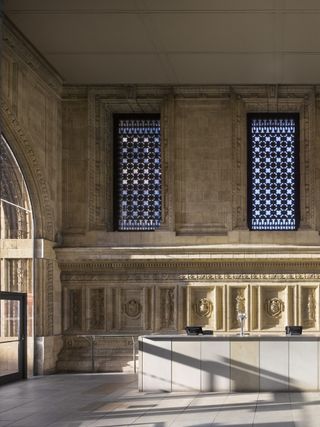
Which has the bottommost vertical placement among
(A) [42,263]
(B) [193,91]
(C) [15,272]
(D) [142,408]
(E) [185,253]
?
(D) [142,408]

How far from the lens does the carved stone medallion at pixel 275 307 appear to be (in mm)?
23797

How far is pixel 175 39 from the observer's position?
20.3m

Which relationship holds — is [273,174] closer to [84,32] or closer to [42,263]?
[42,263]

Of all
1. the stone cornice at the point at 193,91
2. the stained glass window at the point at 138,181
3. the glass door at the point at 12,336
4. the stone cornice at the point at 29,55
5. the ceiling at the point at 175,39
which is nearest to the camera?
the ceiling at the point at 175,39

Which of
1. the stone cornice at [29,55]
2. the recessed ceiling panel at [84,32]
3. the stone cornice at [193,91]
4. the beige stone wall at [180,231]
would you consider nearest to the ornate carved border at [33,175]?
the beige stone wall at [180,231]

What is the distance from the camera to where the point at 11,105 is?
20000mm

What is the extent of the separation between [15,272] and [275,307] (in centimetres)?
693

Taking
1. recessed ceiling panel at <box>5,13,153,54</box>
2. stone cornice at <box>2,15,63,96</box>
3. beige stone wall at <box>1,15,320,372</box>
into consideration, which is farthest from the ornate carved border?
recessed ceiling panel at <box>5,13,153,54</box>

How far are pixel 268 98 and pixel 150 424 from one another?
12.7 m

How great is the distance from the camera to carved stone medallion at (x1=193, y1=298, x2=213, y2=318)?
942 inches

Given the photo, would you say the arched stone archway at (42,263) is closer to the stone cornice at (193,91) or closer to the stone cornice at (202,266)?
the stone cornice at (202,266)

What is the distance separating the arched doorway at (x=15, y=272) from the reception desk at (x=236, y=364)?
442 cm

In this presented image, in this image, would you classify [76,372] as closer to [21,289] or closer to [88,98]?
[21,289]

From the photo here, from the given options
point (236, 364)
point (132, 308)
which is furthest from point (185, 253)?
point (236, 364)
